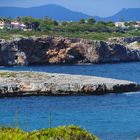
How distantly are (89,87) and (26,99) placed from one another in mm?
9063

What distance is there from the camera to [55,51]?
14238cm

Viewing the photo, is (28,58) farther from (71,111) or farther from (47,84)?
(71,111)

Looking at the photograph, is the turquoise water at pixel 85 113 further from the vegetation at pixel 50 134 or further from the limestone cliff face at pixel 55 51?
the limestone cliff face at pixel 55 51

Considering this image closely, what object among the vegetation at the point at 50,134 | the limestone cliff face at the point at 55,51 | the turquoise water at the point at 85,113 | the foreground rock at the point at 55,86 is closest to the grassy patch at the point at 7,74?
the foreground rock at the point at 55,86

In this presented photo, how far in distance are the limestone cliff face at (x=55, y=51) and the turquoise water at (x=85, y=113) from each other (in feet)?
234

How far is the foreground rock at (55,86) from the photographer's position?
2531 inches

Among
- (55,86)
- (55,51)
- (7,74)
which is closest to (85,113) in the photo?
(55,86)

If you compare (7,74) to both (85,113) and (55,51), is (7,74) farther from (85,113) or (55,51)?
(55,51)

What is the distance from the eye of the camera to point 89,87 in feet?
219

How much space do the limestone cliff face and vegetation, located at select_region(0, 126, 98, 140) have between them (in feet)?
408

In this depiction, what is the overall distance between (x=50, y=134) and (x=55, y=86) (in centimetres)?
5721

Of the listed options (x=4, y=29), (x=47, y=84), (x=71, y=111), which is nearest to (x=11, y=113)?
(x=71, y=111)

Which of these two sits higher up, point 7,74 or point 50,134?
point 50,134

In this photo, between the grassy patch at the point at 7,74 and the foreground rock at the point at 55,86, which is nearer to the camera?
the foreground rock at the point at 55,86
